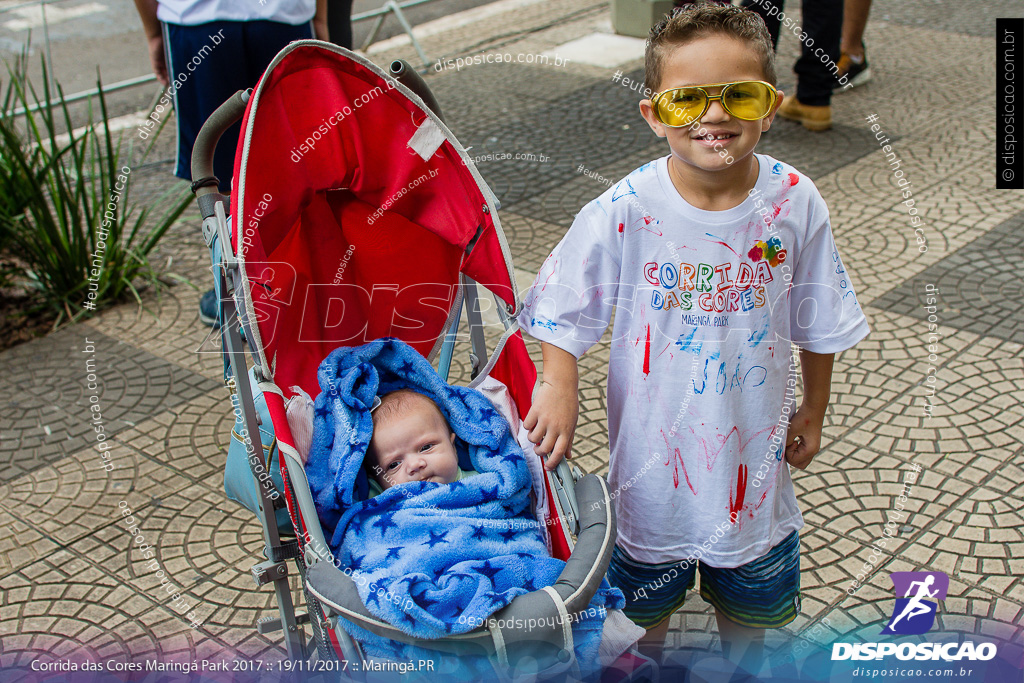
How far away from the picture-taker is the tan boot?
5781 millimetres

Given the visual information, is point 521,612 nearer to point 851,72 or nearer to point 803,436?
point 803,436

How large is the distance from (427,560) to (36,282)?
3.58 meters

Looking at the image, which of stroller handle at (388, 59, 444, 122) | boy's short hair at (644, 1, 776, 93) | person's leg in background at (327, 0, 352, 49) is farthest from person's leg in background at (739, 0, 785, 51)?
boy's short hair at (644, 1, 776, 93)

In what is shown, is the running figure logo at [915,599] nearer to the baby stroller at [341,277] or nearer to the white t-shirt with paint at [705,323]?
the white t-shirt with paint at [705,323]

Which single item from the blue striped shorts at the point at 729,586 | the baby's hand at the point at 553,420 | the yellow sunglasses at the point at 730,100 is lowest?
the blue striped shorts at the point at 729,586

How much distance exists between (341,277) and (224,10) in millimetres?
1699

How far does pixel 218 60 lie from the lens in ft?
12.2

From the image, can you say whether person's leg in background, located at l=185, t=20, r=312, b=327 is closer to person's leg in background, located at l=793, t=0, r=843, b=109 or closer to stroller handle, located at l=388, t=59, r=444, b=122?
stroller handle, located at l=388, t=59, r=444, b=122

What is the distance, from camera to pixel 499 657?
1.69 metres

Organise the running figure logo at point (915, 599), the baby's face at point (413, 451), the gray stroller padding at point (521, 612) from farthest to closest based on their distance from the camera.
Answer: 1. the running figure logo at point (915, 599)
2. the baby's face at point (413, 451)
3. the gray stroller padding at point (521, 612)

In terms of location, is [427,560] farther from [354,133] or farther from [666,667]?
[354,133]

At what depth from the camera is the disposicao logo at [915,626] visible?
2428 mm

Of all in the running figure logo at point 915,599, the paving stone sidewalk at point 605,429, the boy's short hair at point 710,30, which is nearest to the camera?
the boy's short hair at point 710,30

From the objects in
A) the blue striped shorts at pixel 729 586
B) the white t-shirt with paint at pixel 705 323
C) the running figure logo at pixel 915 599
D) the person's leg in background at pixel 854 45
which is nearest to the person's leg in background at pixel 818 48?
the person's leg in background at pixel 854 45
